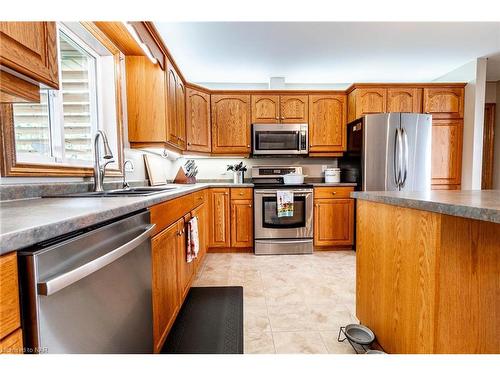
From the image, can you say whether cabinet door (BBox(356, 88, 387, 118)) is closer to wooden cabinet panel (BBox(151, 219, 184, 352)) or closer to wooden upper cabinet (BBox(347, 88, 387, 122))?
wooden upper cabinet (BBox(347, 88, 387, 122))

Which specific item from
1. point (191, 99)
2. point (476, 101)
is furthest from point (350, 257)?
point (191, 99)

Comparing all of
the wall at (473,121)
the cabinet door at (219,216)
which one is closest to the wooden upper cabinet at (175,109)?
the cabinet door at (219,216)

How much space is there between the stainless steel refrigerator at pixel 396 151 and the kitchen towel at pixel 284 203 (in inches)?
38.7

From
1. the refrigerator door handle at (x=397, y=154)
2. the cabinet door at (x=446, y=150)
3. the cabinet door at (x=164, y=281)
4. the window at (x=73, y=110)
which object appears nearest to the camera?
the cabinet door at (x=164, y=281)

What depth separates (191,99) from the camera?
3.38 m

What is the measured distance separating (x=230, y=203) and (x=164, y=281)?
1.95m

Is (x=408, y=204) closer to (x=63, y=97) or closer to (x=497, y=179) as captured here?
(x=63, y=97)

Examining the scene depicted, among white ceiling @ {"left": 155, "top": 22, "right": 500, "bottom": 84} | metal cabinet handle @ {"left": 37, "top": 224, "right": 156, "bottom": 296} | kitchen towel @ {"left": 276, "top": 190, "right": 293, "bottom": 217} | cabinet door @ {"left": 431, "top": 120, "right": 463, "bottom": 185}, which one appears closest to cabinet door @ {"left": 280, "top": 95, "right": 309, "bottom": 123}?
white ceiling @ {"left": 155, "top": 22, "right": 500, "bottom": 84}

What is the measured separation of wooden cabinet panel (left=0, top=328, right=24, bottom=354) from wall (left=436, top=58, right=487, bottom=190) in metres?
4.55

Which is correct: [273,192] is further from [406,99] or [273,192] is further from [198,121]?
[406,99]

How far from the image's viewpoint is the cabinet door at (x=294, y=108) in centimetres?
361

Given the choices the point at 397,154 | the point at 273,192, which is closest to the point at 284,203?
the point at 273,192

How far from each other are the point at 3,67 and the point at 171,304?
1.37 metres

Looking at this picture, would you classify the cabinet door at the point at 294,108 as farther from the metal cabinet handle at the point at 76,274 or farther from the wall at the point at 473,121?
the metal cabinet handle at the point at 76,274
